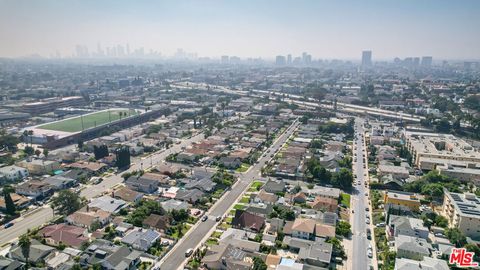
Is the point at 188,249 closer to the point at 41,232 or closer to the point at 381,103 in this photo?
the point at 41,232

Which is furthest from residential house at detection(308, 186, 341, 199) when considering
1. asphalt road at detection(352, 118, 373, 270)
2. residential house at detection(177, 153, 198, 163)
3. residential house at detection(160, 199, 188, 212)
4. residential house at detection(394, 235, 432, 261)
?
residential house at detection(177, 153, 198, 163)

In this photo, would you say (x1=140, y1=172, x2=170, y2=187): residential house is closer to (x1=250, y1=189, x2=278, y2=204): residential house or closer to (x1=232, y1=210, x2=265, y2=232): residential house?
(x1=250, y1=189, x2=278, y2=204): residential house

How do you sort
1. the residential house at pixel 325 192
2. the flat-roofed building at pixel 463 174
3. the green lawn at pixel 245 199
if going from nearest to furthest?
the green lawn at pixel 245 199 < the residential house at pixel 325 192 < the flat-roofed building at pixel 463 174

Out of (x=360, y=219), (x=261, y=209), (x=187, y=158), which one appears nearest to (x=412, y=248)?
(x=360, y=219)

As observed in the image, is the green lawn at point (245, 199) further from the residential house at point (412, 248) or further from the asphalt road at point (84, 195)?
the asphalt road at point (84, 195)

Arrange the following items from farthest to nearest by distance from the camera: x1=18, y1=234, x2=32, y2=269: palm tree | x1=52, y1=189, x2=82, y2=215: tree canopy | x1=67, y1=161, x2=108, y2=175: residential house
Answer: x1=67, y1=161, x2=108, y2=175: residential house < x1=52, y1=189, x2=82, y2=215: tree canopy < x1=18, y1=234, x2=32, y2=269: palm tree

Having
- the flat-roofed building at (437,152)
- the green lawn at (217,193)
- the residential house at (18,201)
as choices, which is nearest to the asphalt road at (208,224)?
the green lawn at (217,193)

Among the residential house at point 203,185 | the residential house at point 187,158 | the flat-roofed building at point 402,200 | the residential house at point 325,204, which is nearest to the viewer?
the residential house at point 325,204
